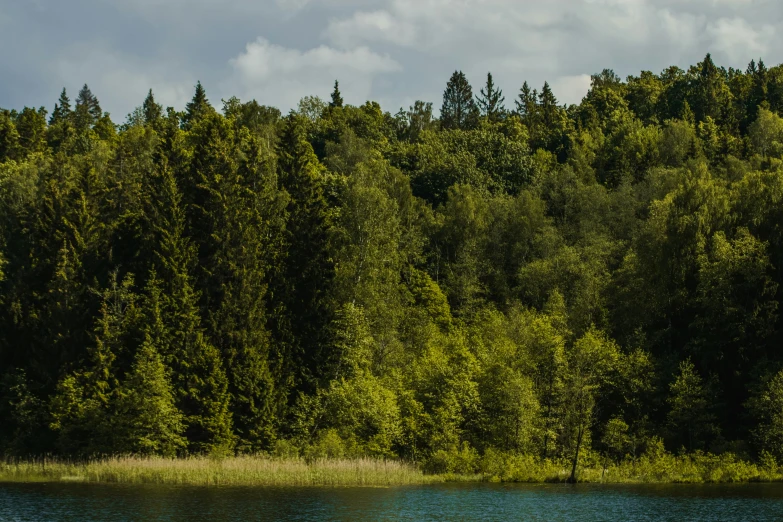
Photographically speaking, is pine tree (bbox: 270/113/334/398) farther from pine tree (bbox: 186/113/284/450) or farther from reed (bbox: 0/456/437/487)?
reed (bbox: 0/456/437/487)

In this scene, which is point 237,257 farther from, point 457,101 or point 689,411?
point 457,101

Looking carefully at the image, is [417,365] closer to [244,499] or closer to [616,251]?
[244,499]

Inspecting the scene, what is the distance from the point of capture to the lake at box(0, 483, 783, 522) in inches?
1581

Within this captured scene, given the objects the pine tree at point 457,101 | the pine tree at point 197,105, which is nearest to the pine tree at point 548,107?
the pine tree at point 457,101

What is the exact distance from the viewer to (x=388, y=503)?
45.7 meters

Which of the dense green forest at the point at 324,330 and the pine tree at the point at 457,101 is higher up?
the pine tree at the point at 457,101

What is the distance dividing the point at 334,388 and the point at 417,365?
732 centimetres

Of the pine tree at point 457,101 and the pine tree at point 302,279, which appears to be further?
the pine tree at point 457,101

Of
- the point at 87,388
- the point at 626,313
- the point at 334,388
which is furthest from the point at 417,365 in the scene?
the point at 87,388

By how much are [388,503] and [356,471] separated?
12.5 m

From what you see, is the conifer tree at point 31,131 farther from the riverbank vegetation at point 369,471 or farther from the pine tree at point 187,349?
the riverbank vegetation at point 369,471

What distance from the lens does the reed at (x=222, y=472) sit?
5625 cm

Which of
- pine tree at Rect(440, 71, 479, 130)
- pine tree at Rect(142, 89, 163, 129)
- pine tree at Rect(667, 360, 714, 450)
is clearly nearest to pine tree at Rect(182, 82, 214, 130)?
pine tree at Rect(142, 89, 163, 129)

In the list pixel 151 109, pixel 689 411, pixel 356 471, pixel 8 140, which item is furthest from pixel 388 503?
pixel 151 109
